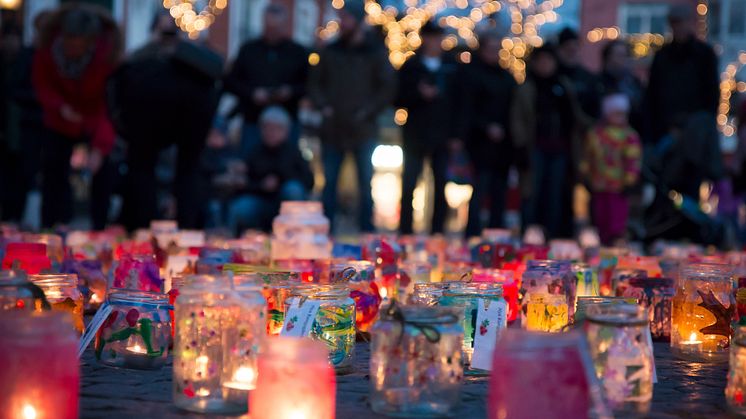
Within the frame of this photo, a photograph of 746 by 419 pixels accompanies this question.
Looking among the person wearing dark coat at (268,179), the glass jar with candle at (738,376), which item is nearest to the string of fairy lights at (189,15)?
the person wearing dark coat at (268,179)

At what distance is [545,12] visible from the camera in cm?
1886

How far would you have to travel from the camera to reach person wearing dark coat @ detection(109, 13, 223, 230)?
6.29m

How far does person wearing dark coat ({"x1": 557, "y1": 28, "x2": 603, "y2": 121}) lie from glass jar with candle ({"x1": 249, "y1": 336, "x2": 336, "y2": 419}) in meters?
6.71

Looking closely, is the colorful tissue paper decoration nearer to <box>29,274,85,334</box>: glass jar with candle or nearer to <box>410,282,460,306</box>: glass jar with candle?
<box>29,274,85,334</box>: glass jar with candle

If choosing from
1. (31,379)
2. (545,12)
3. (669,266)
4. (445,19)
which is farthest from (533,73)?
(545,12)

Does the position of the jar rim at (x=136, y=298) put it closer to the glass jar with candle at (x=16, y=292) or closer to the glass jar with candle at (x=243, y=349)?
the glass jar with candle at (x=16, y=292)

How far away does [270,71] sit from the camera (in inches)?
300

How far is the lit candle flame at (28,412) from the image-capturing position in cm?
216

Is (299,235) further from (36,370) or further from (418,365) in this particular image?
(36,370)

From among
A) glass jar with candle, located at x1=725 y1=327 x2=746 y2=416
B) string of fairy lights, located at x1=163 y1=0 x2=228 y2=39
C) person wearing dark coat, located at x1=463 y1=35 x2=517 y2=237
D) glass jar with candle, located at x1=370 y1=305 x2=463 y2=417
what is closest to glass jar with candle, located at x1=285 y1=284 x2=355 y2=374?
glass jar with candle, located at x1=370 y1=305 x2=463 y2=417

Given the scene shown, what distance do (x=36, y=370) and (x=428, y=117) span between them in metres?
6.03

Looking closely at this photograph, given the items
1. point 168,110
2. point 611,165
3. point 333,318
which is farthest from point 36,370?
point 611,165

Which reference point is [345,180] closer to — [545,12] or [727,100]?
[545,12]

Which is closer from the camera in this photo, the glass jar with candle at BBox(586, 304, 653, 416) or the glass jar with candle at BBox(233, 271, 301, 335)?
the glass jar with candle at BBox(586, 304, 653, 416)
